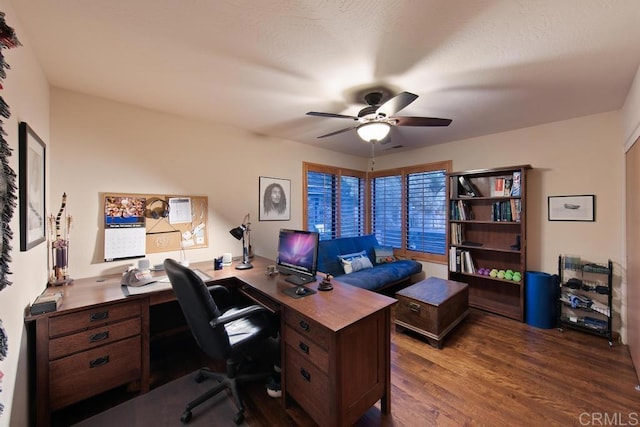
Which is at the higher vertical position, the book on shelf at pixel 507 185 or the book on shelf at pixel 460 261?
the book on shelf at pixel 507 185

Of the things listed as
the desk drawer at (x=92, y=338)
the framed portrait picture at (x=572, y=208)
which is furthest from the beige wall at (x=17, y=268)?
the framed portrait picture at (x=572, y=208)

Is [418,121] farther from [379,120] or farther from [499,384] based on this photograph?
[499,384]

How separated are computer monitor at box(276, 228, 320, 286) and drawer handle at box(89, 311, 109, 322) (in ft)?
4.22

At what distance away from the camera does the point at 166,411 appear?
5.72 feet

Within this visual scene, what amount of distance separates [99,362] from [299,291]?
4.78 feet

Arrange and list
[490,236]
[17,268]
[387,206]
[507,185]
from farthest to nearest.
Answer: [387,206], [490,236], [507,185], [17,268]

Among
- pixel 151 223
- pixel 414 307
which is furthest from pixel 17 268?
pixel 414 307

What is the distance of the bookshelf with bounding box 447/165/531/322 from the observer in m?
3.12

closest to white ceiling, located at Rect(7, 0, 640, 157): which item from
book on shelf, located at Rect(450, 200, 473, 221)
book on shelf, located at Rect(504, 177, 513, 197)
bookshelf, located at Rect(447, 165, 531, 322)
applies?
book on shelf, located at Rect(504, 177, 513, 197)

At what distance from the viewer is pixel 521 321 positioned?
3.02m

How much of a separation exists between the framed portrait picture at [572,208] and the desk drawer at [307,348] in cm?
337

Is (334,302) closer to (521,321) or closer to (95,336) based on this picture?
(95,336)

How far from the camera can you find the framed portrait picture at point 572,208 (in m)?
2.81

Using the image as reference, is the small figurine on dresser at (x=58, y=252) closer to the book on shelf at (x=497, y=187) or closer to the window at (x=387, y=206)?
the window at (x=387, y=206)
